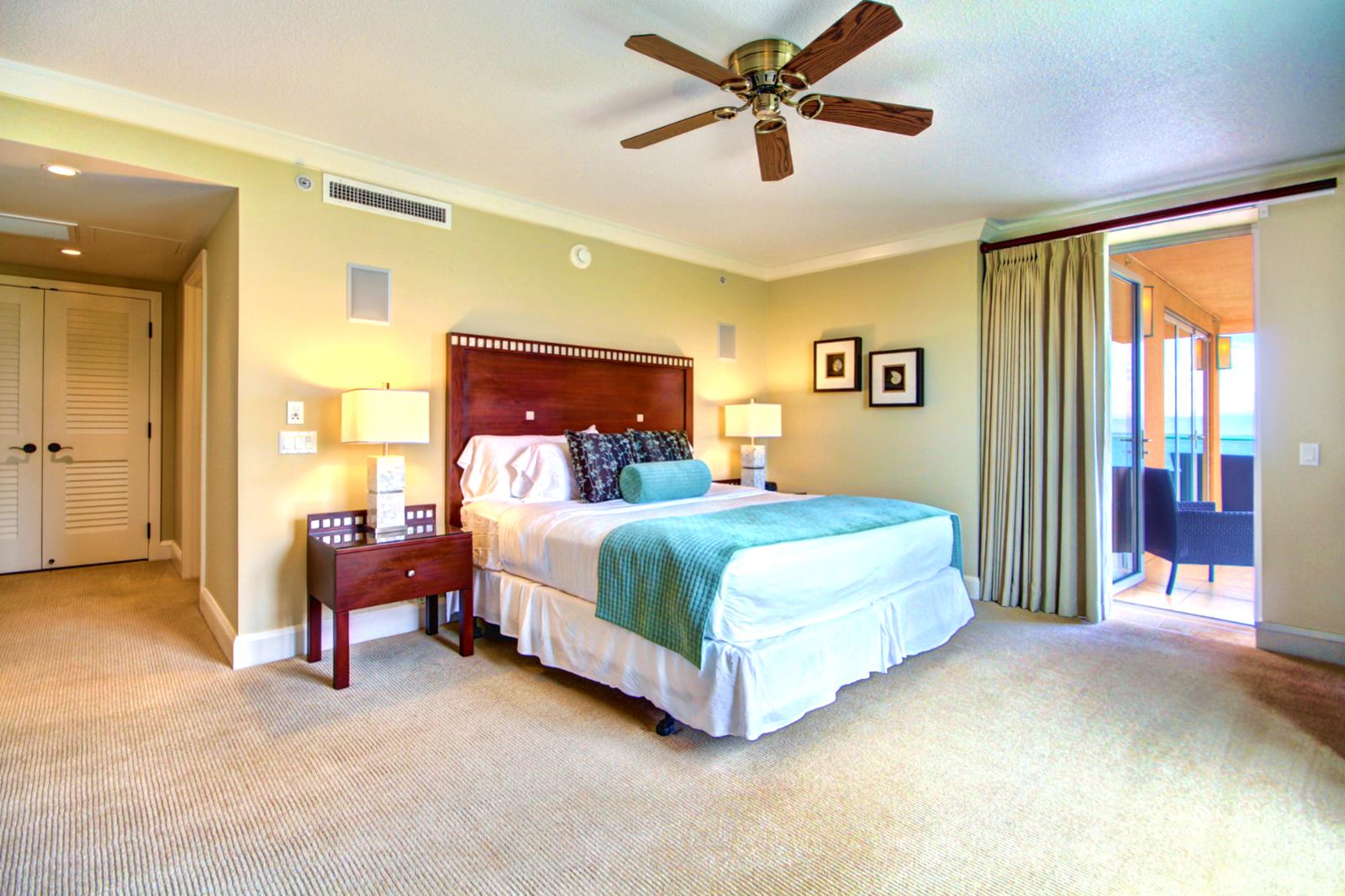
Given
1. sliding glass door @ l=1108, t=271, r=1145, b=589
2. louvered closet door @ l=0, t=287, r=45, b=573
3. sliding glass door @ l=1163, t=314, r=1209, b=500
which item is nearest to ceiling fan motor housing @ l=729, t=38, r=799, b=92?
sliding glass door @ l=1108, t=271, r=1145, b=589

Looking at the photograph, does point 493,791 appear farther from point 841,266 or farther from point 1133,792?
point 841,266

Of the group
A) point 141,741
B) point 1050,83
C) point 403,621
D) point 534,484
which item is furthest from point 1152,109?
point 141,741

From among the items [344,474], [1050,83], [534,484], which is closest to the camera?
[1050,83]

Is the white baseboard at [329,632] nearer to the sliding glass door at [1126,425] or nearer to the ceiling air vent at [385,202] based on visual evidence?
the ceiling air vent at [385,202]

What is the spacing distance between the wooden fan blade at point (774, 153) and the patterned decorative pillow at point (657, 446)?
1.84 meters

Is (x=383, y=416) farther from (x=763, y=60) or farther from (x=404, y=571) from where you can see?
(x=763, y=60)

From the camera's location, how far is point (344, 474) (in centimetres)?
346

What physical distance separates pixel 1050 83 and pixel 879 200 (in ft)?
4.56

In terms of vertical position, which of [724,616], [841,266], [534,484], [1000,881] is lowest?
[1000,881]

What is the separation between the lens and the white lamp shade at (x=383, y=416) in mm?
3104

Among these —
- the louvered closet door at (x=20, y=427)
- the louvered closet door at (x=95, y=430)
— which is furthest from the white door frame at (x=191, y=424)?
the louvered closet door at (x=20, y=427)

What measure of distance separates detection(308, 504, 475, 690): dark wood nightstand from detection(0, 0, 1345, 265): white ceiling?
204 cm

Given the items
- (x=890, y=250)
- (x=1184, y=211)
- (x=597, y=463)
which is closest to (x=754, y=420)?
(x=890, y=250)

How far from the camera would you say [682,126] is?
2.57 metres
